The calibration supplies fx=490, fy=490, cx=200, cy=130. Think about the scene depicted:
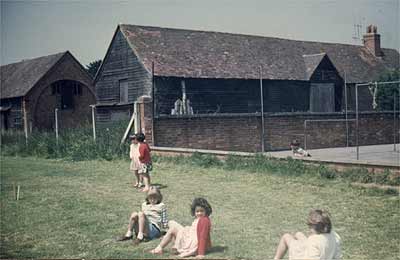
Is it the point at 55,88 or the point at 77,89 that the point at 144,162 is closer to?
the point at 55,88

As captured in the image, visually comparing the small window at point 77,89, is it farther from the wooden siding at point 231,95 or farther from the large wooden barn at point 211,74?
the wooden siding at point 231,95

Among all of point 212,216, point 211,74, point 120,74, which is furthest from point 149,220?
point 120,74

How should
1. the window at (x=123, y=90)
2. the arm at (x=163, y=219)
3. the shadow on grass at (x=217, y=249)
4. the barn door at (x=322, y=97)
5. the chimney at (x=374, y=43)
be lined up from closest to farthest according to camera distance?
the shadow on grass at (x=217, y=249), the arm at (x=163, y=219), the window at (x=123, y=90), the barn door at (x=322, y=97), the chimney at (x=374, y=43)

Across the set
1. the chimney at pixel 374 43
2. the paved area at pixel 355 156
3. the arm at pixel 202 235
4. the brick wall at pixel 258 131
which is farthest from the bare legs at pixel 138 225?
the chimney at pixel 374 43

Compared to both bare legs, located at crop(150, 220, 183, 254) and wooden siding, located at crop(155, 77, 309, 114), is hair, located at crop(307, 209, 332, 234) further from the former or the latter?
wooden siding, located at crop(155, 77, 309, 114)

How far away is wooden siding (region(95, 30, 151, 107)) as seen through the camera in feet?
83.4

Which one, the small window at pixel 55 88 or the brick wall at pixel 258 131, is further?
the small window at pixel 55 88

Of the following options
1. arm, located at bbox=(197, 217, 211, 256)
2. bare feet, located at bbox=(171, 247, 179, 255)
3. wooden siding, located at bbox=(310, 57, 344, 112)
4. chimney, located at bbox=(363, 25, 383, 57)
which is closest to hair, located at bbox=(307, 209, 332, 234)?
arm, located at bbox=(197, 217, 211, 256)

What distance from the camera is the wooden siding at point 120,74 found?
25.4 m

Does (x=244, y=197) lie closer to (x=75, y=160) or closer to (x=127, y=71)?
(x=75, y=160)

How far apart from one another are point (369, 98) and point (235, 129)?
16530 mm

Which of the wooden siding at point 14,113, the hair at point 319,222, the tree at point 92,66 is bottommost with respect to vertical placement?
the hair at point 319,222

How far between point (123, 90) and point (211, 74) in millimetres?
5537

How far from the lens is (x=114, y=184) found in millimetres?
11523
